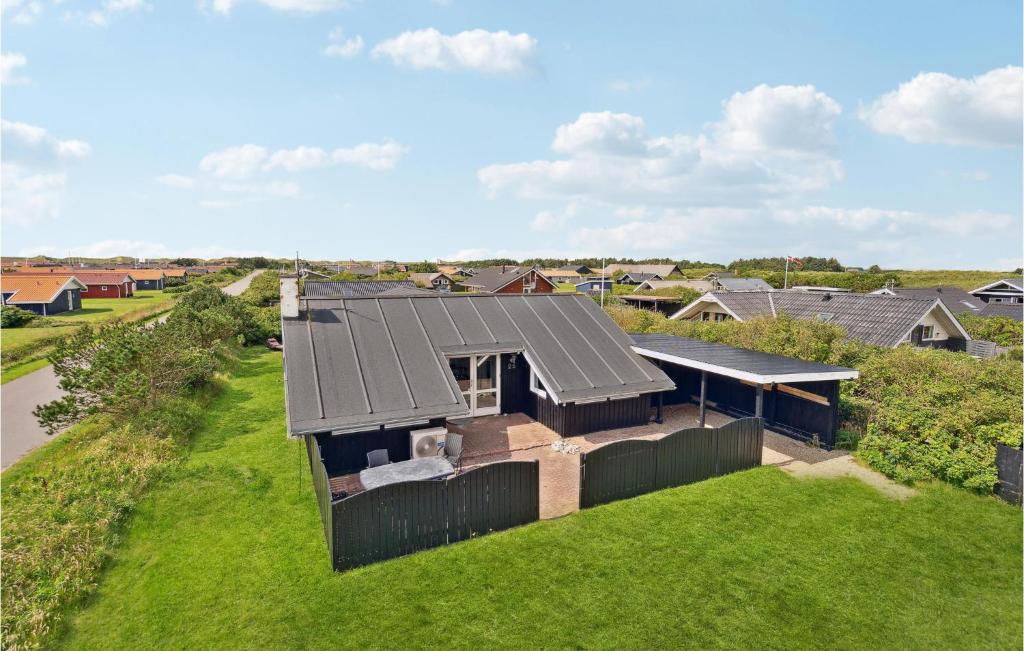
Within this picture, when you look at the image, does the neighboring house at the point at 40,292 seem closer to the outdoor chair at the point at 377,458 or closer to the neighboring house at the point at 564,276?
the outdoor chair at the point at 377,458

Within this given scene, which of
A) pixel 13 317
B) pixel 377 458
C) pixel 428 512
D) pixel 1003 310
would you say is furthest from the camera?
pixel 13 317

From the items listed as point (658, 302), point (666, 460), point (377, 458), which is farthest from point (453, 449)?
point (658, 302)

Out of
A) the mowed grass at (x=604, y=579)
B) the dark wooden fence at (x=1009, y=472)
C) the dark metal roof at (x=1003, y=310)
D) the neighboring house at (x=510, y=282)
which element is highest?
the neighboring house at (x=510, y=282)

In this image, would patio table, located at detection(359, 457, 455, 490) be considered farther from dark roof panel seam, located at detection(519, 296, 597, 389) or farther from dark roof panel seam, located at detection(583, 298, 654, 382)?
dark roof panel seam, located at detection(583, 298, 654, 382)

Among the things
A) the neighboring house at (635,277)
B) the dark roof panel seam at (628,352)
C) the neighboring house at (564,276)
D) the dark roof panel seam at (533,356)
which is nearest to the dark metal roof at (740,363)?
the dark roof panel seam at (628,352)

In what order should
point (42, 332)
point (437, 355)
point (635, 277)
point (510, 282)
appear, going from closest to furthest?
point (437, 355), point (42, 332), point (510, 282), point (635, 277)

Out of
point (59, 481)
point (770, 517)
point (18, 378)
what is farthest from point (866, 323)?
point (18, 378)

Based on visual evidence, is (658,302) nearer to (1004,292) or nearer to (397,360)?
(1004,292)
